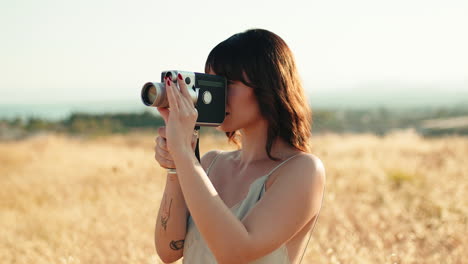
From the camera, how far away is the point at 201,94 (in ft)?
5.84

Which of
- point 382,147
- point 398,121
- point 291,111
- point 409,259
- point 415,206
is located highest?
point 291,111

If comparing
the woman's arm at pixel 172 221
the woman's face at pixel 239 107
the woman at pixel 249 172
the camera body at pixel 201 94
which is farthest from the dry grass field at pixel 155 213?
the camera body at pixel 201 94

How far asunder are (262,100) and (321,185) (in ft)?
1.21

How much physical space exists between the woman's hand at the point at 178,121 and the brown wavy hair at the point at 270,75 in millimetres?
240

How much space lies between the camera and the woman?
1.62 m

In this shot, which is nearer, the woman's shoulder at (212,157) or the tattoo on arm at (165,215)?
the tattoo on arm at (165,215)

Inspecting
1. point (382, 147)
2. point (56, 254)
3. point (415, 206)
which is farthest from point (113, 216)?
point (382, 147)

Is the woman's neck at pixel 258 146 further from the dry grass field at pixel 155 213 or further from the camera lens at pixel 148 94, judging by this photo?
the dry grass field at pixel 155 213

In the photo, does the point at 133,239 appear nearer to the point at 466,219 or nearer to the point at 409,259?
the point at 409,259

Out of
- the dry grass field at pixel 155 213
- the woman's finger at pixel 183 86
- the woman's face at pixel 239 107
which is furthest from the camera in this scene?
the dry grass field at pixel 155 213

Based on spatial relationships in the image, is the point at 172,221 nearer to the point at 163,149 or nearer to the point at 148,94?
the point at 163,149

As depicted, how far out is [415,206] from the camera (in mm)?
5371

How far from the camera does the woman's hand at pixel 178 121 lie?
1.65 m

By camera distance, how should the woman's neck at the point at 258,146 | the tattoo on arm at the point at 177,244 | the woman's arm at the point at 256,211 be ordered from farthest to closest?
the tattoo on arm at the point at 177,244
the woman's neck at the point at 258,146
the woman's arm at the point at 256,211
